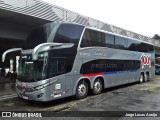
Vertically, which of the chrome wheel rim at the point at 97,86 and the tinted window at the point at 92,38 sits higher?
the tinted window at the point at 92,38

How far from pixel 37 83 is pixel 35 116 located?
67.3 inches

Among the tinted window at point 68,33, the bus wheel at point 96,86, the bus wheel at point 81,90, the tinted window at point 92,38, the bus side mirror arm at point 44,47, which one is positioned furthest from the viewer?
the bus wheel at point 96,86

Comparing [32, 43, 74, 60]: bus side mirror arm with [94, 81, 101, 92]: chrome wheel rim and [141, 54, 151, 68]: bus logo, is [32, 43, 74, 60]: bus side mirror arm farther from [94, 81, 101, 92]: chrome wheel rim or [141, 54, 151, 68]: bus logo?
[141, 54, 151, 68]: bus logo

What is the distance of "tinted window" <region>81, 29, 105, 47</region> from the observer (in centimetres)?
1227

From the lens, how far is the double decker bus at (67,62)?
383 inches

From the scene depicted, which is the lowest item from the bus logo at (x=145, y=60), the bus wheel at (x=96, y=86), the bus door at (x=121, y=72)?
the bus wheel at (x=96, y=86)

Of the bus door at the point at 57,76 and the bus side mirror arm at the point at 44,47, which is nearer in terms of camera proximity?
the bus side mirror arm at the point at 44,47

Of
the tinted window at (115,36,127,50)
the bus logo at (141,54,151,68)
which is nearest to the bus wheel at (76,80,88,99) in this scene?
the tinted window at (115,36,127,50)

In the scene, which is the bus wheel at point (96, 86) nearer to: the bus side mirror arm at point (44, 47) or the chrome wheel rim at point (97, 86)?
the chrome wheel rim at point (97, 86)

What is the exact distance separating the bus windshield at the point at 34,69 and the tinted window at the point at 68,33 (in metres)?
1.16

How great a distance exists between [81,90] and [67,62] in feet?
6.19

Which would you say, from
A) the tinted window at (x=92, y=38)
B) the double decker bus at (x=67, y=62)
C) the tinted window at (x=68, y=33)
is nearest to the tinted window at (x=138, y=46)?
the double decker bus at (x=67, y=62)

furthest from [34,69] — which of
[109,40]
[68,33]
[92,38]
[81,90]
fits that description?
[109,40]

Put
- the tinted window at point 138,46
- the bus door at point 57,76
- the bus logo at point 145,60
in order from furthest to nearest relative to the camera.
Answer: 1. the bus logo at point 145,60
2. the tinted window at point 138,46
3. the bus door at point 57,76
